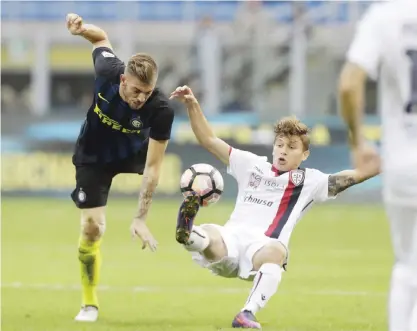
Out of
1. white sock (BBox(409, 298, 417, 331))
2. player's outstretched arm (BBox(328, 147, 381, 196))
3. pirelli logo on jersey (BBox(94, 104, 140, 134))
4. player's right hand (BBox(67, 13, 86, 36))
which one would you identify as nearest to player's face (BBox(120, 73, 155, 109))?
pirelli logo on jersey (BBox(94, 104, 140, 134))

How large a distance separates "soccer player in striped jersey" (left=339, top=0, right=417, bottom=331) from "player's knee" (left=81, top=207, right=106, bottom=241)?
3.74m

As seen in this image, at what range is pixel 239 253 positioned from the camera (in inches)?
344

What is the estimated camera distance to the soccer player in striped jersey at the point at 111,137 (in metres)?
8.84

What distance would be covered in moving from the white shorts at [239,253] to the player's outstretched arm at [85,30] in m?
1.96

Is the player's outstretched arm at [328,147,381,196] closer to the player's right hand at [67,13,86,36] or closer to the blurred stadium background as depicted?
the player's right hand at [67,13,86,36]

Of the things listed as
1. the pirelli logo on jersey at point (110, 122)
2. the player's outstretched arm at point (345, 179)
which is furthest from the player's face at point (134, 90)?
the player's outstretched arm at point (345, 179)

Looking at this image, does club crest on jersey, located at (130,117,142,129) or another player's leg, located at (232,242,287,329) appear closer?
another player's leg, located at (232,242,287,329)

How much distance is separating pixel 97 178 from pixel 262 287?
2.01 meters

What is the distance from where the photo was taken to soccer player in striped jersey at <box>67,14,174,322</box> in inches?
348

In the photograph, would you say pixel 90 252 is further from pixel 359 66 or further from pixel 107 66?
pixel 359 66

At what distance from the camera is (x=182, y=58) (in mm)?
27422

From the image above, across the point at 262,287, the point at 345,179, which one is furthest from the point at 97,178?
the point at 345,179

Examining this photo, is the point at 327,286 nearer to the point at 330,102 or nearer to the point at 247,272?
the point at 247,272

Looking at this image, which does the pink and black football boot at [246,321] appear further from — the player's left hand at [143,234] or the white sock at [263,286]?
the player's left hand at [143,234]
